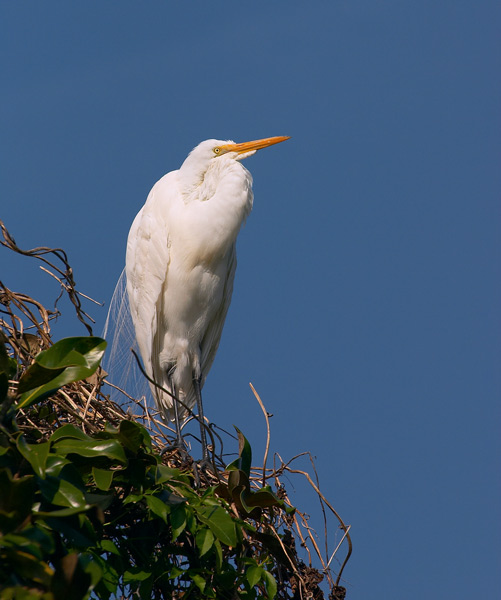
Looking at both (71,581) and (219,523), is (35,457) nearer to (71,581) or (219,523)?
(71,581)

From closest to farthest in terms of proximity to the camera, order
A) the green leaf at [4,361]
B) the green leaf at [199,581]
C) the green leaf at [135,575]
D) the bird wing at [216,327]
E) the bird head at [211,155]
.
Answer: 1. the green leaf at [4,361]
2. the green leaf at [135,575]
3. the green leaf at [199,581]
4. the bird head at [211,155]
5. the bird wing at [216,327]

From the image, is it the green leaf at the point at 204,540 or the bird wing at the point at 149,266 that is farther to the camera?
the bird wing at the point at 149,266

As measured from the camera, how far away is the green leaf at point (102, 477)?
63.4 inches

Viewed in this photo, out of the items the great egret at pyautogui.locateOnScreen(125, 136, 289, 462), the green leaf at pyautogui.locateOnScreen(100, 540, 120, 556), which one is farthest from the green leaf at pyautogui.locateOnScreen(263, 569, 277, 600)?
the great egret at pyautogui.locateOnScreen(125, 136, 289, 462)

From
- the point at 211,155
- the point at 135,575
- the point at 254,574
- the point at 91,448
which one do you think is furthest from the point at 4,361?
the point at 211,155

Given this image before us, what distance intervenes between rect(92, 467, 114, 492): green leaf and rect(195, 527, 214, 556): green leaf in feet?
1.15

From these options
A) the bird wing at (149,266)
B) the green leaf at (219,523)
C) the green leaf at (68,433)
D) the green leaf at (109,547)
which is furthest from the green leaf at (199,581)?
the bird wing at (149,266)

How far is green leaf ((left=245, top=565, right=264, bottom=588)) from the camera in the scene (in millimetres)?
1910

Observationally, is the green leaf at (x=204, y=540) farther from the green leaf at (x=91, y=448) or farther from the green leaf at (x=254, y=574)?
the green leaf at (x=91, y=448)

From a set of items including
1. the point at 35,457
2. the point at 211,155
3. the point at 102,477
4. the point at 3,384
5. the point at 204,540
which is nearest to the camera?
the point at 35,457

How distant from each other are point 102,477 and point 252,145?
2471 millimetres

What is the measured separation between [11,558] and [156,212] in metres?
2.52

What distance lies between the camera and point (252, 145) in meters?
3.78

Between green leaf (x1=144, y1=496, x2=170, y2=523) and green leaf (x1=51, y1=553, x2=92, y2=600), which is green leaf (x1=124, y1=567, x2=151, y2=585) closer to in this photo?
green leaf (x1=144, y1=496, x2=170, y2=523)
